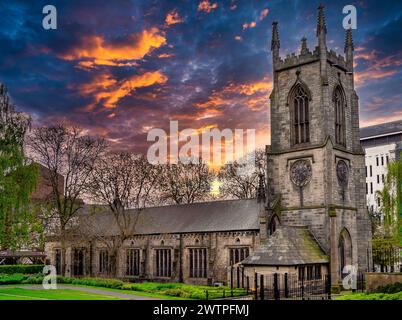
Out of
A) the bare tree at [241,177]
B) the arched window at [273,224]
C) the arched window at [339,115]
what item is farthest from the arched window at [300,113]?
the bare tree at [241,177]

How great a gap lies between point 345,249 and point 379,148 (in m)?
59.0

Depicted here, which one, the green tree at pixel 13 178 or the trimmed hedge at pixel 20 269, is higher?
the green tree at pixel 13 178

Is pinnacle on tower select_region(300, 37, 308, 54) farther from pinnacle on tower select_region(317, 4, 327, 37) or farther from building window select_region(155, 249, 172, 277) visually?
building window select_region(155, 249, 172, 277)

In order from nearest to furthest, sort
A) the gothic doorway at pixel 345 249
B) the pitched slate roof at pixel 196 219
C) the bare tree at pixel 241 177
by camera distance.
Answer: the gothic doorway at pixel 345 249, the pitched slate roof at pixel 196 219, the bare tree at pixel 241 177

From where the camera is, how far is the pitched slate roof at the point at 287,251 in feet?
132

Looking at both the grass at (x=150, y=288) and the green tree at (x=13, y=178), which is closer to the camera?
the grass at (x=150, y=288)

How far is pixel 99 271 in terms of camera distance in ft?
206

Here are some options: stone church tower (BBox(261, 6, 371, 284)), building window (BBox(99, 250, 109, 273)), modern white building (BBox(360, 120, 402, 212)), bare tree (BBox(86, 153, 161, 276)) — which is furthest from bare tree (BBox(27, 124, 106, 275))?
modern white building (BBox(360, 120, 402, 212))

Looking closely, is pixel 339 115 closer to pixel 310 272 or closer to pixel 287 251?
pixel 287 251

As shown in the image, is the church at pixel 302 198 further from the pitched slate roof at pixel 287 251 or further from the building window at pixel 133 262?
the building window at pixel 133 262

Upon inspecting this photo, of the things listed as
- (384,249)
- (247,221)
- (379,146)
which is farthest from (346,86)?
(379,146)

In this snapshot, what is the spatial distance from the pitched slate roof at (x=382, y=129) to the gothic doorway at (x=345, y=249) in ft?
181

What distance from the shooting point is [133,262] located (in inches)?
2329

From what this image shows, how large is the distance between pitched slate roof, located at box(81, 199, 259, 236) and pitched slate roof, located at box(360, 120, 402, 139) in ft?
174
